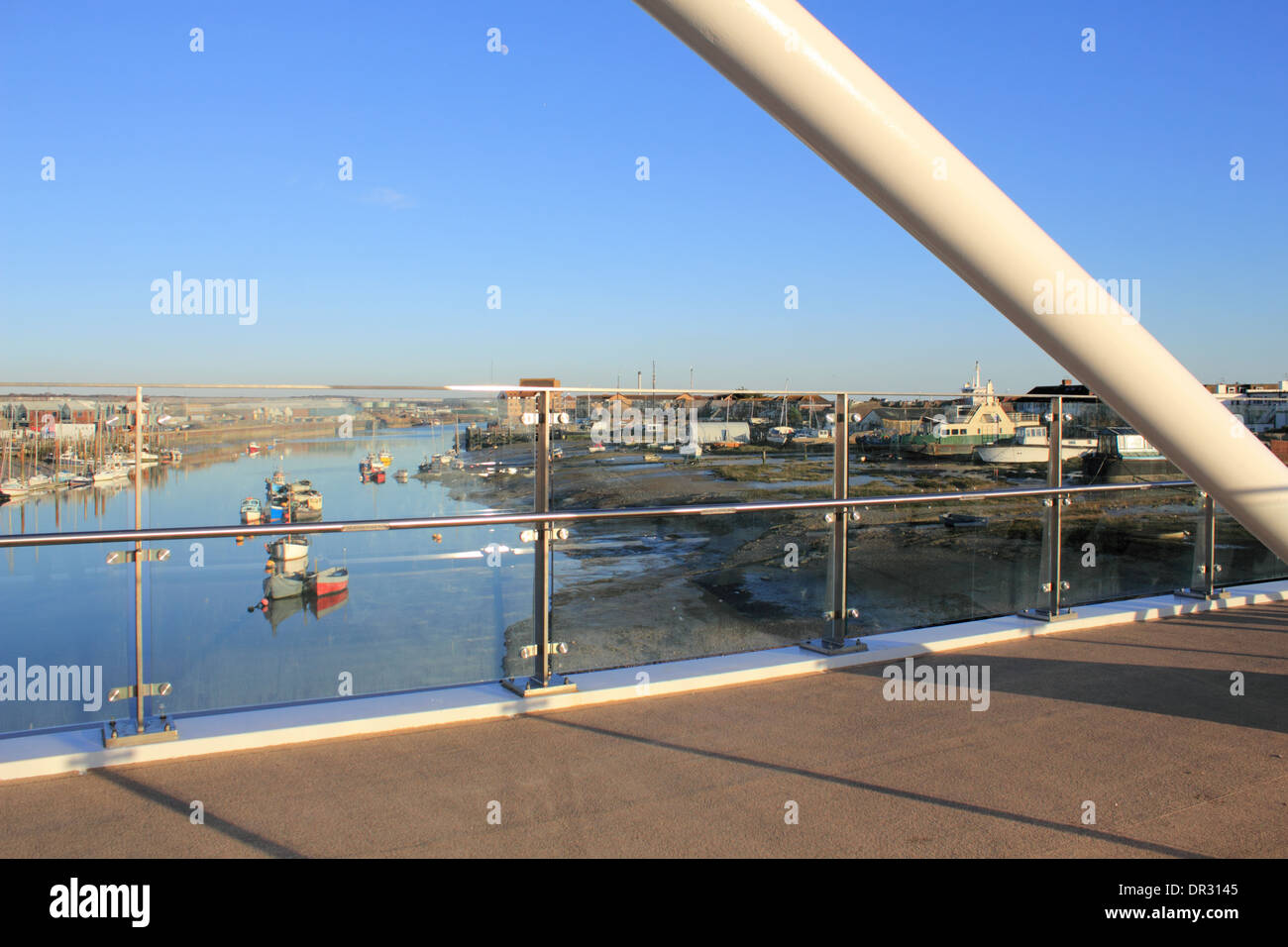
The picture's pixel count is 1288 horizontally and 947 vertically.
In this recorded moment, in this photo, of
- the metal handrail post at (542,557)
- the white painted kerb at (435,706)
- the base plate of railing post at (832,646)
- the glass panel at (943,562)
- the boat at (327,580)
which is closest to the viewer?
the white painted kerb at (435,706)

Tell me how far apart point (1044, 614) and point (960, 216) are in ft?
15.9

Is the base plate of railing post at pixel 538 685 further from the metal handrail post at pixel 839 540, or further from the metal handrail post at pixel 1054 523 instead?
the metal handrail post at pixel 1054 523

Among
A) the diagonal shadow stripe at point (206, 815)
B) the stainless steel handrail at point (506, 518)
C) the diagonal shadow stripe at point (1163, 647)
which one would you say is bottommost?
the diagonal shadow stripe at point (206, 815)

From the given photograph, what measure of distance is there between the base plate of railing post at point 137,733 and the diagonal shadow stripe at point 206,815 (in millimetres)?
111

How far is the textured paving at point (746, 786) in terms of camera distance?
2502mm

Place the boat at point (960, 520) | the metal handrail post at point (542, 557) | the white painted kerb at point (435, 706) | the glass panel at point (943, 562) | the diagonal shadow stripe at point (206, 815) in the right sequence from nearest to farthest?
1. the diagonal shadow stripe at point (206, 815)
2. the white painted kerb at point (435, 706)
3. the metal handrail post at point (542, 557)
4. the glass panel at point (943, 562)
5. the boat at point (960, 520)

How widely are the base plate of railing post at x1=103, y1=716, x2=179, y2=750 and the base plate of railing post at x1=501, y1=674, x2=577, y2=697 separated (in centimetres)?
125

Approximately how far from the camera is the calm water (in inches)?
125

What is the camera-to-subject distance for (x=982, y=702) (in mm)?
3746

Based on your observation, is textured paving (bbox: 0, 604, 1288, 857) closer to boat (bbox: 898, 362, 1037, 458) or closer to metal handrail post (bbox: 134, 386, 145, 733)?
metal handrail post (bbox: 134, 386, 145, 733)

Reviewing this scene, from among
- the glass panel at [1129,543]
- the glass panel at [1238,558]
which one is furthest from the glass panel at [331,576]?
the glass panel at [1238,558]

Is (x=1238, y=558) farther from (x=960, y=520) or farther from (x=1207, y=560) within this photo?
(x=960, y=520)

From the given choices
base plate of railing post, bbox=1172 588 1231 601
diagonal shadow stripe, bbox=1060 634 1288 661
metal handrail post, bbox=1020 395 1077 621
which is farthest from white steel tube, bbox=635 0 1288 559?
base plate of railing post, bbox=1172 588 1231 601
